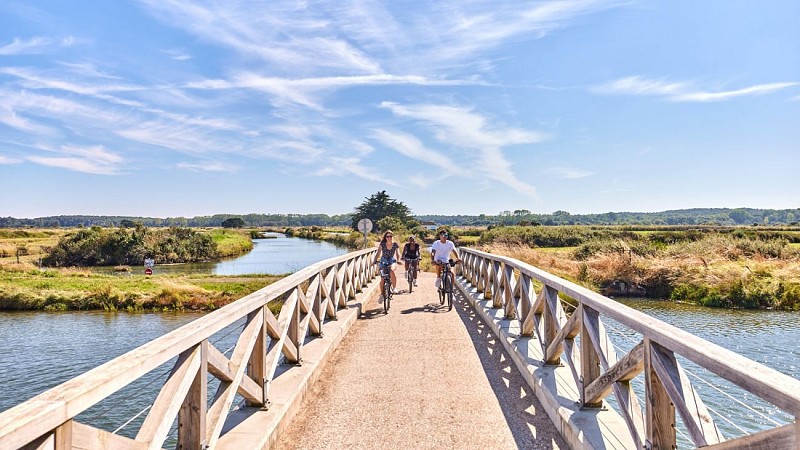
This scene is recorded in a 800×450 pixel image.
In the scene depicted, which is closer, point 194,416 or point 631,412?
point 194,416

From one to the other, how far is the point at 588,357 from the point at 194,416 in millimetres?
3186

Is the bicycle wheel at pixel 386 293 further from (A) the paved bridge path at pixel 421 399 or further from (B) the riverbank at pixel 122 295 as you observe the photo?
(B) the riverbank at pixel 122 295

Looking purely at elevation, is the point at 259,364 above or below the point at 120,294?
above

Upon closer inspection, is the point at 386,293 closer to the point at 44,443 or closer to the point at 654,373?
the point at 654,373

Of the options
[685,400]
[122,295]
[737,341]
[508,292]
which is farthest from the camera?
[122,295]

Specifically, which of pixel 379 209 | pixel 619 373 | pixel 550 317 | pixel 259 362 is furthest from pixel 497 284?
pixel 379 209

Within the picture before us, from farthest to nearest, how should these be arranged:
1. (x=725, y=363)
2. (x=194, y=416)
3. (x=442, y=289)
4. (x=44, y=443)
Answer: (x=442, y=289), (x=194, y=416), (x=725, y=363), (x=44, y=443)

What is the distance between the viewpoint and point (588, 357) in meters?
4.35

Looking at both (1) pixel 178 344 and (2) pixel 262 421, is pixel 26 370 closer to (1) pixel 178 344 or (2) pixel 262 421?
(2) pixel 262 421

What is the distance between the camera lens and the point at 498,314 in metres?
9.35

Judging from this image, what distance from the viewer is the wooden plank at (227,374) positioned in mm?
3449

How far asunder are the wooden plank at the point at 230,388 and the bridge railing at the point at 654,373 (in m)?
2.84

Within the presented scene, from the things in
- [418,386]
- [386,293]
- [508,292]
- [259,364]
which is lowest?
[418,386]

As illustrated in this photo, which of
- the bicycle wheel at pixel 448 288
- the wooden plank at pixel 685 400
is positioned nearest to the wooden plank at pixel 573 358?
the wooden plank at pixel 685 400
